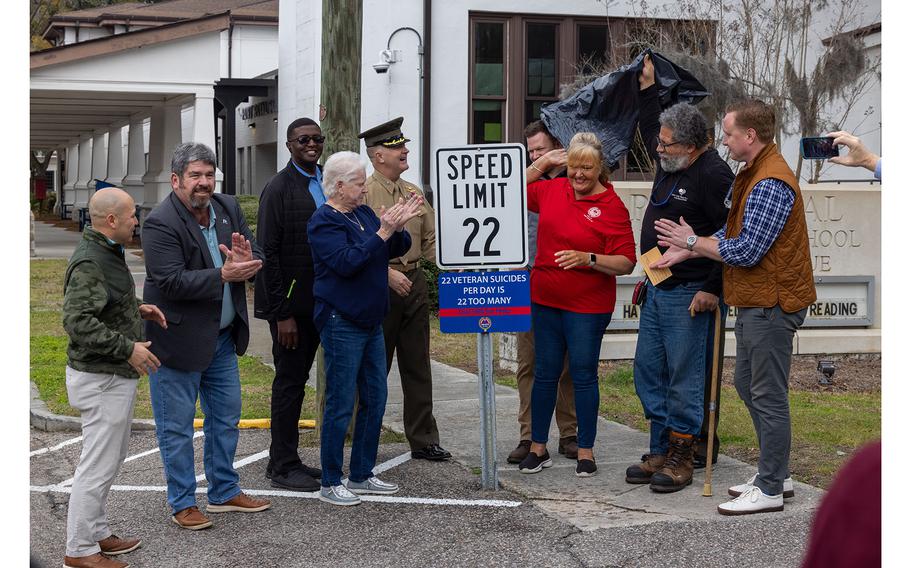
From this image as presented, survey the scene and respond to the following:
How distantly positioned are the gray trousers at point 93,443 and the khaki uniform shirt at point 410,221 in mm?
2403

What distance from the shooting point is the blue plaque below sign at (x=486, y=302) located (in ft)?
21.9

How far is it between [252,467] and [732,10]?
Result: 11772 mm

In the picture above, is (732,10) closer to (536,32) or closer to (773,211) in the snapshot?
(536,32)

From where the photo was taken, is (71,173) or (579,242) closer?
(579,242)

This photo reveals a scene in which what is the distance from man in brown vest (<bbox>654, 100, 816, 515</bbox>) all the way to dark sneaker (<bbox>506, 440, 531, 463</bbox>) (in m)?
1.64

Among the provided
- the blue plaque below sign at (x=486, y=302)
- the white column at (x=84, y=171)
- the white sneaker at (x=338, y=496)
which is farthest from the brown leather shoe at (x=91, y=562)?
the white column at (x=84, y=171)

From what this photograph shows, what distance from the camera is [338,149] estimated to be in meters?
7.75

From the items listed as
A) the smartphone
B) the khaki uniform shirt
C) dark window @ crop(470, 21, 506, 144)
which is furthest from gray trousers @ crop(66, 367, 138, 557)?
dark window @ crop(470, 21, 506, 144)

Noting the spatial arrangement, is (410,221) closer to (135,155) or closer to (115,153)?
(135,155)

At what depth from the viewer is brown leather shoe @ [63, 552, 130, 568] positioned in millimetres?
5220

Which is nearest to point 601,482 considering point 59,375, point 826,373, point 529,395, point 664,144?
point 529,395

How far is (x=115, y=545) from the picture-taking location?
548 centimetres

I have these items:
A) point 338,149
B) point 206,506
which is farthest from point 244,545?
point 338,149

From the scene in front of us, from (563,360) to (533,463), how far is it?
0.66 m
